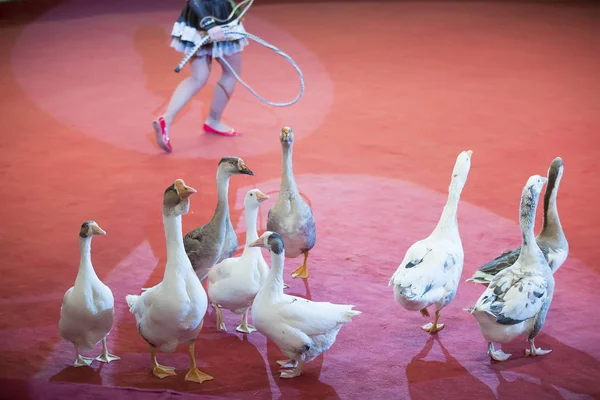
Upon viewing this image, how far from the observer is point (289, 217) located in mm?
3869

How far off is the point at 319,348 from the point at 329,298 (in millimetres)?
691

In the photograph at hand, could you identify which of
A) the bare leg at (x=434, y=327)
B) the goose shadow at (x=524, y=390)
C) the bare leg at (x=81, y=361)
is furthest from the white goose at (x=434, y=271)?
the bare leg at (x=81, y=361)

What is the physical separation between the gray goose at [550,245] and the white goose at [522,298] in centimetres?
30

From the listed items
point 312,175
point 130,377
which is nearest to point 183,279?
point 130,377

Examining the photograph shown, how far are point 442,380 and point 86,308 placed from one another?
1468 millimetres

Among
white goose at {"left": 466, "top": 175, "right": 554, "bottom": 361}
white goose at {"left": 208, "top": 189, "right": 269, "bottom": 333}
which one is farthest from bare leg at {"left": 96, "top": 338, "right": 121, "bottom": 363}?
white goose at {"left": 466, "top": 175, "right": 554, "bottom": 361}

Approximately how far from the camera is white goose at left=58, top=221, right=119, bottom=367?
321 cm

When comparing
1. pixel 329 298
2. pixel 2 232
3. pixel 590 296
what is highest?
pixel 590 296

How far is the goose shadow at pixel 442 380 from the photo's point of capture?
3.19m

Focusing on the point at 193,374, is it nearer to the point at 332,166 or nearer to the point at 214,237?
the point at 214,237

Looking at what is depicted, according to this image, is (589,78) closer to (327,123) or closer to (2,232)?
(327,123)

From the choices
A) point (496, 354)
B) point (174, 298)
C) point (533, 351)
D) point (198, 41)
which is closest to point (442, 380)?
point (496, 354)

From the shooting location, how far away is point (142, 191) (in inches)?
196

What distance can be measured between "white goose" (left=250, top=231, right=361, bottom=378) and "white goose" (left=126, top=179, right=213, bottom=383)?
26 cm
